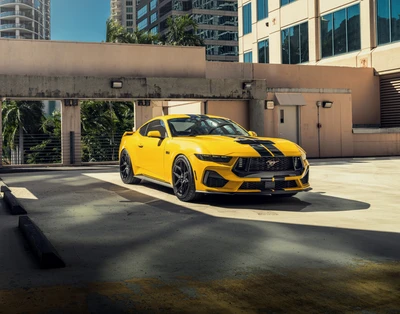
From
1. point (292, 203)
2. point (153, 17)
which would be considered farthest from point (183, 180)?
point (153, 17)

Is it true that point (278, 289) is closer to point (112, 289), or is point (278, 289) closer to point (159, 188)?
point (112, 289)

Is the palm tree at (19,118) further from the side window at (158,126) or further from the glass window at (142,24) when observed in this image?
the glass window at (142,24)

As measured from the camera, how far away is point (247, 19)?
133ft

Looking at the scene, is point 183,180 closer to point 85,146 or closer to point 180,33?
point 85,146

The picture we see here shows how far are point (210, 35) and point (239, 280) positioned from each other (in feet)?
300

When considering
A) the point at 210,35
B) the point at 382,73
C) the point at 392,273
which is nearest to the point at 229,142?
the point at 392,273

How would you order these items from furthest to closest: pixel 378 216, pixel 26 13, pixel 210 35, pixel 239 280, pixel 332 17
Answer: pixel 26 13 < pixel 210 35 < pixel 332 17 < pixel 378 216 < pixel 239 280

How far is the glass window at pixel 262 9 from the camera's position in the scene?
37.8 metres

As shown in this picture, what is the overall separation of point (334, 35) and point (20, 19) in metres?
120

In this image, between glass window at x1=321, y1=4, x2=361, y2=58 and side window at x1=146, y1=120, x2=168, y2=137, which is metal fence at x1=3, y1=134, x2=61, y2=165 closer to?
side window at x1=146, y1=120, x2=168, y2=137

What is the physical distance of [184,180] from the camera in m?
8.30

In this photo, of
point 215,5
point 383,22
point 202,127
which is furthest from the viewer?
point 215,5

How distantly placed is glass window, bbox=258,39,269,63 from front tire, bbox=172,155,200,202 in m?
30.9

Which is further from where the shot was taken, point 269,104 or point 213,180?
point 269,104
